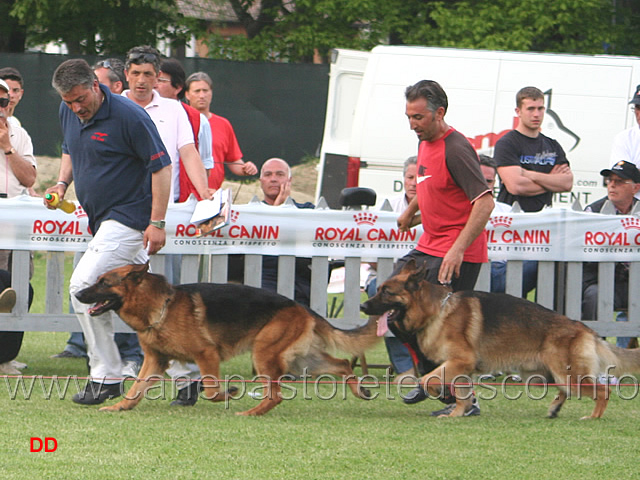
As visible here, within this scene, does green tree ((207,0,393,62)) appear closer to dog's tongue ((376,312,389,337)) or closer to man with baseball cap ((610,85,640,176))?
man with baseball cap ((610,85,640,176))

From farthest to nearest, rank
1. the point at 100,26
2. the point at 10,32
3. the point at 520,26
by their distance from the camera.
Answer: the point at 10,32, the point at 100,26, the point at 520,26

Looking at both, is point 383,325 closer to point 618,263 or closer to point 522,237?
point 522,237

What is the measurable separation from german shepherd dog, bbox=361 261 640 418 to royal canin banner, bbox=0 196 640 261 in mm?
1683

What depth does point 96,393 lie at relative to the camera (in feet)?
20.8

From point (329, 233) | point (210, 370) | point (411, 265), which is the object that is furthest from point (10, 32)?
point (411, 265)

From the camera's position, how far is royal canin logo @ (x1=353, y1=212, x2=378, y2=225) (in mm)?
8047

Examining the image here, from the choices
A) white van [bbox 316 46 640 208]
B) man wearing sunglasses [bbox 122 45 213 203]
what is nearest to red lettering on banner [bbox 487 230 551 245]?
man wearing sunglasses [bbox 122 45 213 203]

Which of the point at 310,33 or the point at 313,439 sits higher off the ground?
the point at 310,33

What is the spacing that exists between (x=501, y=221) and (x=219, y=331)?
2820 mm

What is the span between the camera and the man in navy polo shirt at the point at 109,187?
241 inches

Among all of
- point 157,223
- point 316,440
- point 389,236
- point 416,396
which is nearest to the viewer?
point 316,440

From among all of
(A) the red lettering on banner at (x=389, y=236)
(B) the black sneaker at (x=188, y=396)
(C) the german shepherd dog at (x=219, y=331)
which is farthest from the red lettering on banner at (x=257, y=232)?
(B) the black sneaker at (x=188, y=396)

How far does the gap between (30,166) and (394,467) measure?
181 inches

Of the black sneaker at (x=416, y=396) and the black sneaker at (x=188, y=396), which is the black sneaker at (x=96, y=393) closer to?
the black sneaker at (x=188, y=396)
